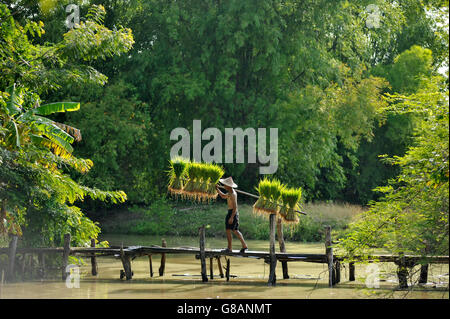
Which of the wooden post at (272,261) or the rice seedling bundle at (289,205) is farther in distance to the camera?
the rice seedling bundle at (289,205)

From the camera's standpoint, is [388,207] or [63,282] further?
[63,282]

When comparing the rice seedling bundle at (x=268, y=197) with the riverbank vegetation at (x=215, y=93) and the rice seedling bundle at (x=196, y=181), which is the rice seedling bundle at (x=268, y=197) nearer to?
the rice seedling bundle at (x=196, y=181)

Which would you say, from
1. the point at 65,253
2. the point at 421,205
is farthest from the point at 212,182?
the point at 421,205

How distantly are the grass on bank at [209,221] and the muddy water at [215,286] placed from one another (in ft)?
24.0

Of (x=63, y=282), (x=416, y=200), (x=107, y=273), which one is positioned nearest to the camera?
(x=416, y=200)

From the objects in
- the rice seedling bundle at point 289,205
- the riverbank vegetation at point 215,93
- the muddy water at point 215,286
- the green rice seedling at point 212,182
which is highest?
the riverbank vegetation at point 215,93

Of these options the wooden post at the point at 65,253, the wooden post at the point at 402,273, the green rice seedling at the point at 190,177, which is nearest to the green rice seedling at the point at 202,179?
the green rice seedling at the point at 190,177

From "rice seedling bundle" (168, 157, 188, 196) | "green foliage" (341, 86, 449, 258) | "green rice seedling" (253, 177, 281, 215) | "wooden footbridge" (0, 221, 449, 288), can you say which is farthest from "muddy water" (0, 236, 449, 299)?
"rice seedling bundle" (168, 157, 188, 196)

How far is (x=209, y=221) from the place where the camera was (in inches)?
1139

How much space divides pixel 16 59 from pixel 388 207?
989cm

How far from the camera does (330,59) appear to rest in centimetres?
3112

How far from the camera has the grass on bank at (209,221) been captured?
2728 cm

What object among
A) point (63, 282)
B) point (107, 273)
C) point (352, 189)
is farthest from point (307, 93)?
point (63, 282)

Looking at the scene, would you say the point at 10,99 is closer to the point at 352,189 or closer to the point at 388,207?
the point at 388,207
